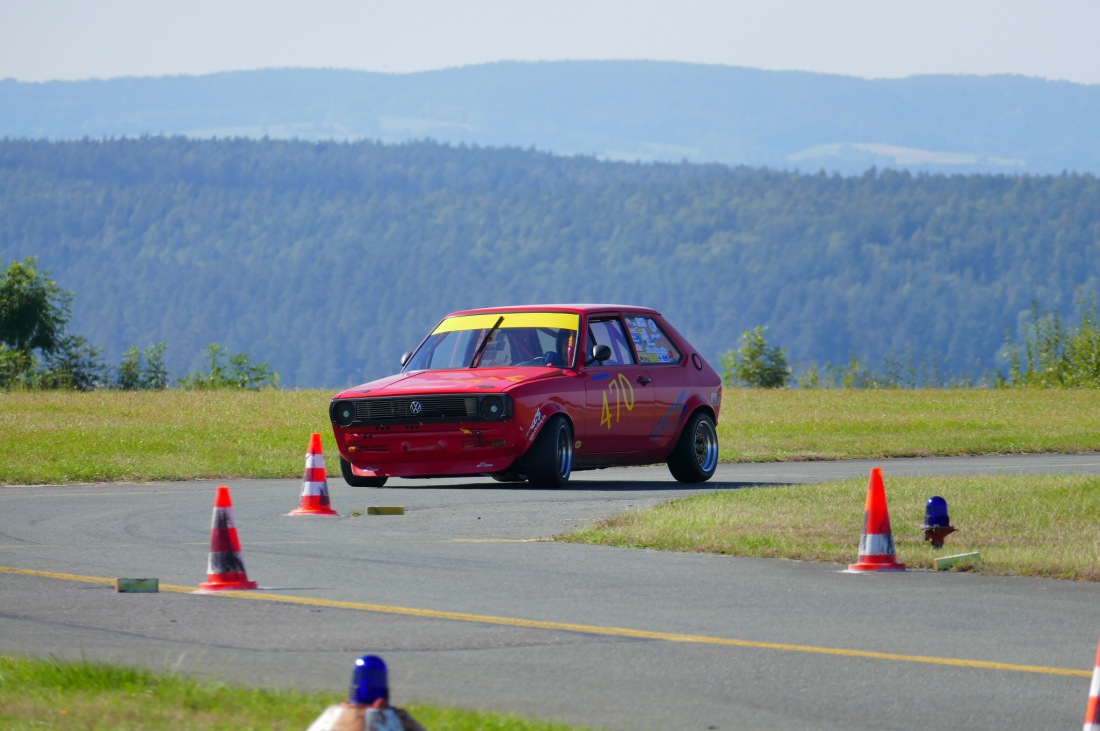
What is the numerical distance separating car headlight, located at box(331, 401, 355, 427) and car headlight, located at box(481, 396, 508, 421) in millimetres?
1290

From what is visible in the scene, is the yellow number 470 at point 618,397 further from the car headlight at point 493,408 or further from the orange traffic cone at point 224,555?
→ the orange traffic cone at point 224,555

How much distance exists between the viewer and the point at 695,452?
19203 millimetres

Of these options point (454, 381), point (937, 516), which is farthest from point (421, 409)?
point (937, 516)

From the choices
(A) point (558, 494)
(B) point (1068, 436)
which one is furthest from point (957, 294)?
(A) point (558, 494)

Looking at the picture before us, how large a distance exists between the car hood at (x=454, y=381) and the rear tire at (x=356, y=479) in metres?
0.79

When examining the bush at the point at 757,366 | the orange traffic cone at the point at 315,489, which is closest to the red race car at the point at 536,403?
the orange traffic cone at the point at 315,489

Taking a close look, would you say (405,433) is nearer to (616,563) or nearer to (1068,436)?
(616,563)

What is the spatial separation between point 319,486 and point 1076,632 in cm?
734

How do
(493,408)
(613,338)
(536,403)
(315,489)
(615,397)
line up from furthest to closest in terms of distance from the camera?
1. (613,338)
2. (615,397)
3. (536,403)
4. (493,408)
5. (315,489)

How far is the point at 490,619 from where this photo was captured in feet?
30.2

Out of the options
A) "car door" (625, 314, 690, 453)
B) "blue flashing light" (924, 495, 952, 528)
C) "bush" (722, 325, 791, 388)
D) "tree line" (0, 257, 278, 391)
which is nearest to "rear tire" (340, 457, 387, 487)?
"car door" (625, 314, 690, 453)

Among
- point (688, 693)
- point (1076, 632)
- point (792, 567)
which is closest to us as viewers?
point (688, 693)

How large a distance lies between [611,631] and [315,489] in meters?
6.54

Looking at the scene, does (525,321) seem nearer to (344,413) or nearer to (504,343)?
(504,343)
